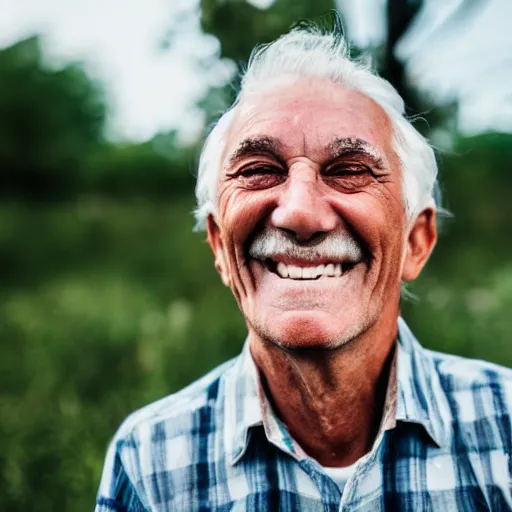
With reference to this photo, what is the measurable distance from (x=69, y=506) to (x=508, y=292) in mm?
3207

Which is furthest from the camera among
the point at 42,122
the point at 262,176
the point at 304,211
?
the point at 42,122

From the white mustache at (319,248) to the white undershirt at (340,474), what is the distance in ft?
1.67

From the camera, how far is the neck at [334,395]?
1.45 meters

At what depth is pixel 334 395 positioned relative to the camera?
58.1 inches

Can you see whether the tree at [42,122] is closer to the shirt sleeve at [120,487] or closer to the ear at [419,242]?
the shirt sleeve at [120,487]

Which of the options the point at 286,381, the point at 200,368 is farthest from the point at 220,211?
the point at 200,368

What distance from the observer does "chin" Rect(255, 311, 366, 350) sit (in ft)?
4.25

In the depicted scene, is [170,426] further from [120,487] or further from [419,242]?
[419,242]

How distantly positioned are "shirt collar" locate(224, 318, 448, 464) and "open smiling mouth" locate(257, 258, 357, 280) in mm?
300

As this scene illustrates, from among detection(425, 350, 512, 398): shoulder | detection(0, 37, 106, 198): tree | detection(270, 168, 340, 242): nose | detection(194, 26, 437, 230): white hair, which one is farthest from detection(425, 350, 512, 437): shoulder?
detection(0, 37, 106, 198): tree

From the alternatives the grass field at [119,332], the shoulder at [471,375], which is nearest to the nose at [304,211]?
the shoulder at [471,375]

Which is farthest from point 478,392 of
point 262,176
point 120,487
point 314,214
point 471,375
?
point 120,487

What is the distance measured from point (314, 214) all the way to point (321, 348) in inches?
11.1

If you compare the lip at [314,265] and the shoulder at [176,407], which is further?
the shoulder at [176,407]
